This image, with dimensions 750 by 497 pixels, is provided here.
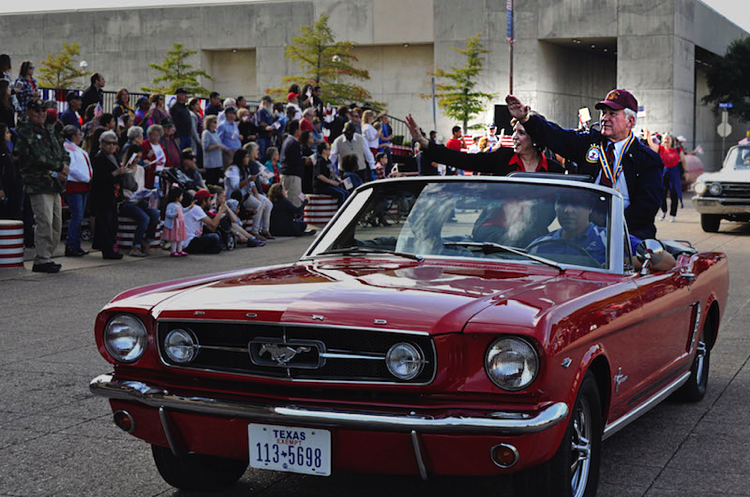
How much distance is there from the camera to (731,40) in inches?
2677

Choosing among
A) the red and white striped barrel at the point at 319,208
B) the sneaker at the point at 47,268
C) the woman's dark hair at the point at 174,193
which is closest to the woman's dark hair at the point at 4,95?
the woman's dark hair at the point at 174,193

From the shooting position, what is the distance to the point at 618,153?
23.2 feet

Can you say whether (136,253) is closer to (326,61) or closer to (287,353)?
(287,353)

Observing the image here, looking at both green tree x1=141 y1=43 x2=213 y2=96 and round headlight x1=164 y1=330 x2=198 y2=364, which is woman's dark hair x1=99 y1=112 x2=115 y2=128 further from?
green tree x1=141 y1=43 x2=213 y2=96

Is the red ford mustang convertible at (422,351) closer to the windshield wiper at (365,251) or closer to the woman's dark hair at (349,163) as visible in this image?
the windshield wiper at (365,251)

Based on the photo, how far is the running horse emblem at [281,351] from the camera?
4141 mm

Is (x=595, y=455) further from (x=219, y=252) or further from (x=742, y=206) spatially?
(x=742, y=206)

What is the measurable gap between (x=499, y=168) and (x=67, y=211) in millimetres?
11551

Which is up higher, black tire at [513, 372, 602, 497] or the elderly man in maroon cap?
the elderly man in maroon cap

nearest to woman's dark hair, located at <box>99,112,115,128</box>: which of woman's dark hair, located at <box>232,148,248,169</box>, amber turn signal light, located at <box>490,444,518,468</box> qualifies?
woman's dark hair, located at <box>232,148,248,169</box>

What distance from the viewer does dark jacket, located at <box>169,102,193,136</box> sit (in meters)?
19.6

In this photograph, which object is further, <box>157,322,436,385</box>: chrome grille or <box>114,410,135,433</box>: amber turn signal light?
<box>114,410,135,433</box>: amber turn signal light

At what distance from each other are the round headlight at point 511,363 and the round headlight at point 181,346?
1.26 meters

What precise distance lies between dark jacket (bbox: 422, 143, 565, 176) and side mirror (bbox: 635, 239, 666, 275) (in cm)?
213
